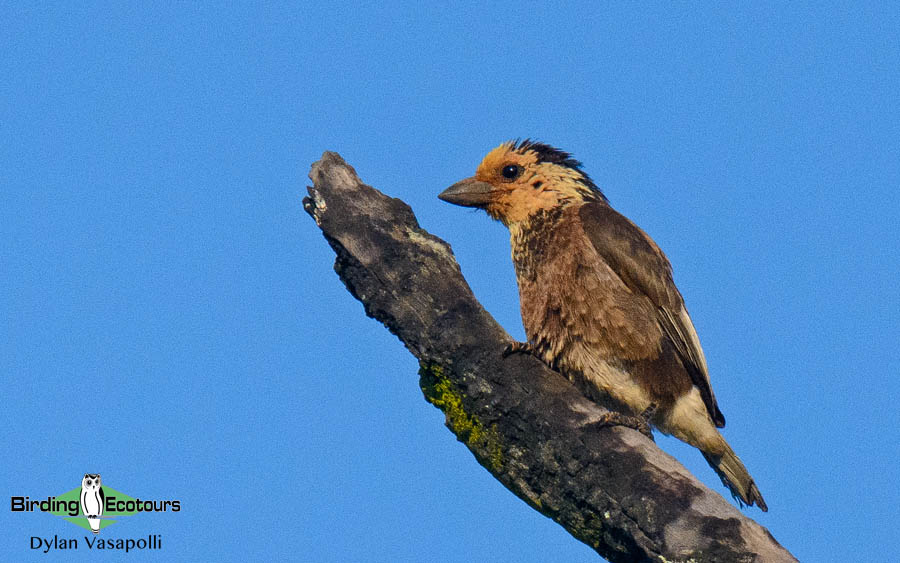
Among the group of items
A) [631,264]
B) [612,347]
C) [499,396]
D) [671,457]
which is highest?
[631,264]

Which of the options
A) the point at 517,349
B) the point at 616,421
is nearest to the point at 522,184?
the point at 517,349

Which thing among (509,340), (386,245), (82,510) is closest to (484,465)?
(509,340)

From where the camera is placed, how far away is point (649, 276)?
6902 millimetres

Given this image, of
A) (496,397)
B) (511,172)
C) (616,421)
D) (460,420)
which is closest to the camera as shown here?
(616,421)

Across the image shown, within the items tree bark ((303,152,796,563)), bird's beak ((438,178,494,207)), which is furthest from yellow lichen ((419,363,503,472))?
bird's beak ((438,178,494,207))

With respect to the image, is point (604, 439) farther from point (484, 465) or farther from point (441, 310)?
point (441, 310)

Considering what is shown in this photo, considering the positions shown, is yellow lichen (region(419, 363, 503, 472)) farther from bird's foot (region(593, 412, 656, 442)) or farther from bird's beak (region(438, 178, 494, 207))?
bird's beak (region(438, 178, 494, 207))

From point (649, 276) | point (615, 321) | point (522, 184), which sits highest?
point (522, 184)

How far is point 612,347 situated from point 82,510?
429 cm

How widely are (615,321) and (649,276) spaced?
54 cm

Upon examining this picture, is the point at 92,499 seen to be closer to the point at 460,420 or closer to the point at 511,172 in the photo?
the point at 460,420

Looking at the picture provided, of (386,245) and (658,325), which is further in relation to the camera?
(658,325)

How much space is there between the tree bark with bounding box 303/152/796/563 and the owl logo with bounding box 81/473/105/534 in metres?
2.69

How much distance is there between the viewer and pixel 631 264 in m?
6.83
